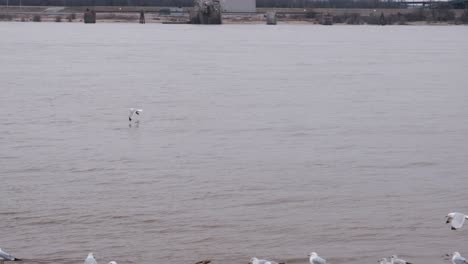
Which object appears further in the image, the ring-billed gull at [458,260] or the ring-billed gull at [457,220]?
the ring-billed gull at [457,220]

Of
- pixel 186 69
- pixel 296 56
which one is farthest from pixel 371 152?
pixel 296 56

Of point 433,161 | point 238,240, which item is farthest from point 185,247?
point 433,161

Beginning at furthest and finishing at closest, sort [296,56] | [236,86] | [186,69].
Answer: [296,56], [186,69], [236,86]

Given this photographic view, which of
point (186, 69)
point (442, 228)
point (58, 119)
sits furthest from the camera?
point (186, 69)

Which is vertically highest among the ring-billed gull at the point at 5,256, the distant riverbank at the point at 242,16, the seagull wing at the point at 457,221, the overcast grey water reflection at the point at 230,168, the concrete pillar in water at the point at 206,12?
the ring-billed gull at the point at 5,256

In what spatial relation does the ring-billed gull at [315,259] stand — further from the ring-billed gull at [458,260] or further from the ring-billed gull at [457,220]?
the ring-billed gull at [457,220]

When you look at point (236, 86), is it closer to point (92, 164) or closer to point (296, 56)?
point (92, 164)

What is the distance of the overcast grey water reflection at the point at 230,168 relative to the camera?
33.8ft

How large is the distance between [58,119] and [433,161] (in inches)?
274

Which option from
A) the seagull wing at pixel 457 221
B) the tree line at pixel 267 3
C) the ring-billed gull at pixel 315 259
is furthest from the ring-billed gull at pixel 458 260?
the tree line at pixel 267 3

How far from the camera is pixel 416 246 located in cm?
1019

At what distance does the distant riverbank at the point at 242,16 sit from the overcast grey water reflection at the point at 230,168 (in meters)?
70.0

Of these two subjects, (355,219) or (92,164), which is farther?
(92,164)

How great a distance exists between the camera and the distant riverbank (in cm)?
9756
